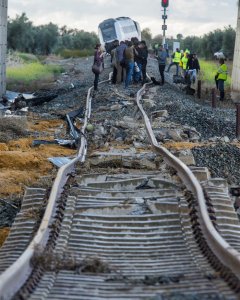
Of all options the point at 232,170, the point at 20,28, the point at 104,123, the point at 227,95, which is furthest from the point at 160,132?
the point at 20,28

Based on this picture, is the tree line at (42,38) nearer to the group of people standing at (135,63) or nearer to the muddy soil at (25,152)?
the group of people standing at (135,63)

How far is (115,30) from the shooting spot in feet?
153

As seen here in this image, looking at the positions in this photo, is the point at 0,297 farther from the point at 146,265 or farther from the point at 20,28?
the point at 20,28

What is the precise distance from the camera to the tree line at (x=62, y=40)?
80.8 m

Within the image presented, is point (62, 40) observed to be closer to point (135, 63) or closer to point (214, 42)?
point (214, 42)

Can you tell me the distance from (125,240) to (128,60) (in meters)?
17.4

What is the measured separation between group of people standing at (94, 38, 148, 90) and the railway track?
14.3 m

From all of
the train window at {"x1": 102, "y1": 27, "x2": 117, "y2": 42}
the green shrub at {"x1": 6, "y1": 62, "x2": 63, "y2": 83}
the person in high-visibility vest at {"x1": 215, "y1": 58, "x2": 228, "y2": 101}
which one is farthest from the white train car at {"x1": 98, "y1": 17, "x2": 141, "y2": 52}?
the person in high-visibility vest at {"x1": 215, "y1": 58, "x2": 228, "y2": 101}

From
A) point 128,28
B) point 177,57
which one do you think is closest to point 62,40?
point 128,28

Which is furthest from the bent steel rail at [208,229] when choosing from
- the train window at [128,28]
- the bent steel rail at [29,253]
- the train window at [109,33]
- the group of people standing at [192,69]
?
the train window at [128,28]

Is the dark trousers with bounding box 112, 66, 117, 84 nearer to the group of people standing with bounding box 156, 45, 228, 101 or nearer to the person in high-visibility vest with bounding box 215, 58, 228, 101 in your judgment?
the group of people standing with bounding box 156, 45, 228, 101

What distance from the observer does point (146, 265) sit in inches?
243

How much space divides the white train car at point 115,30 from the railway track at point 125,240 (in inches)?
Answer: 1476

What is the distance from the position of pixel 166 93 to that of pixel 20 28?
67.7 m
